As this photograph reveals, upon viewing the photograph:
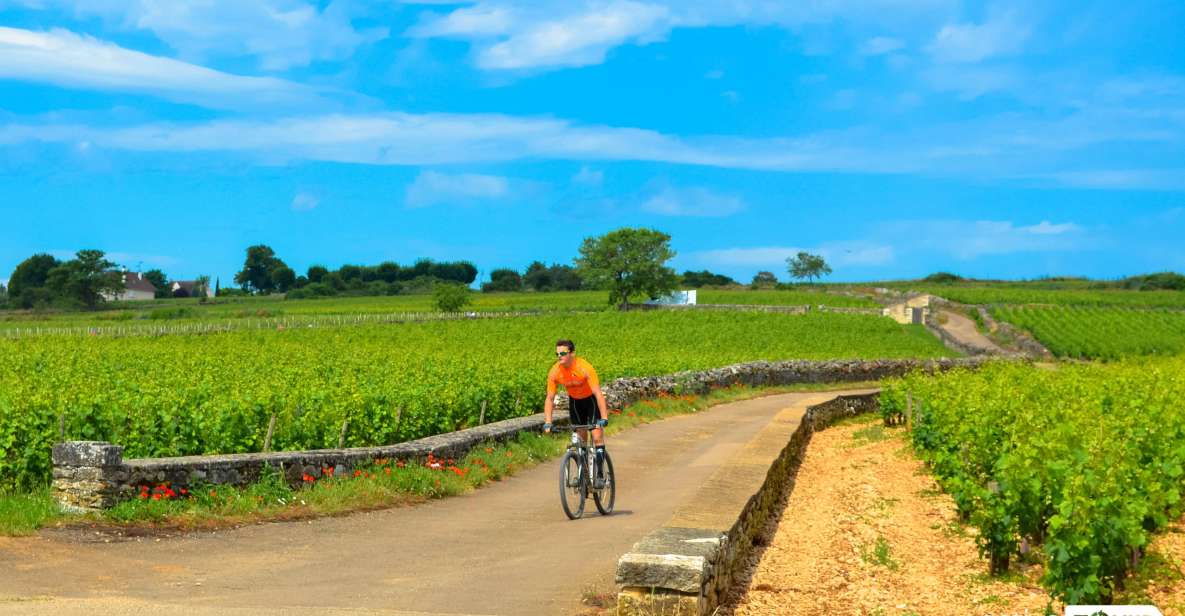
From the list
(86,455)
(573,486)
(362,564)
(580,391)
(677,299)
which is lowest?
(362,564)

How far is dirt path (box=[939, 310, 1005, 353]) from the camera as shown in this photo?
70938mm

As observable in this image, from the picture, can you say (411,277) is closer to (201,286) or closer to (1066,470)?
(201,286)

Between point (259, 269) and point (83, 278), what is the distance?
44690mm

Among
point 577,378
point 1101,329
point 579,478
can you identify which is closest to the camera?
point 577,378

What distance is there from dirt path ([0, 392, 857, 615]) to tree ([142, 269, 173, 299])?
177 m

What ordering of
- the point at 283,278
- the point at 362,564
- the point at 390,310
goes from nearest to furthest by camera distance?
the point at 362,564 → the point at 390,310 → the point at 283,278

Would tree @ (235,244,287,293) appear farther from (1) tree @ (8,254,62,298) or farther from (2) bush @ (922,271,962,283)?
(2) bush @ (922,271,962,283)

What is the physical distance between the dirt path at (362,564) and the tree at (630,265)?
87079 mm

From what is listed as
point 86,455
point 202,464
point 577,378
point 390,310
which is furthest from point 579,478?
point 390,310

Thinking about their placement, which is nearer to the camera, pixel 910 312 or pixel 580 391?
pixel 580 391

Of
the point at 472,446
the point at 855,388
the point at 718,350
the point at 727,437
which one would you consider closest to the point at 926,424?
the point at 727,437

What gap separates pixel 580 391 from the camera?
41.4 ft

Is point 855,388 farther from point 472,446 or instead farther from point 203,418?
point 203,418

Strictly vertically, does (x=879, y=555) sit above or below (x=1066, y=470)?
below
